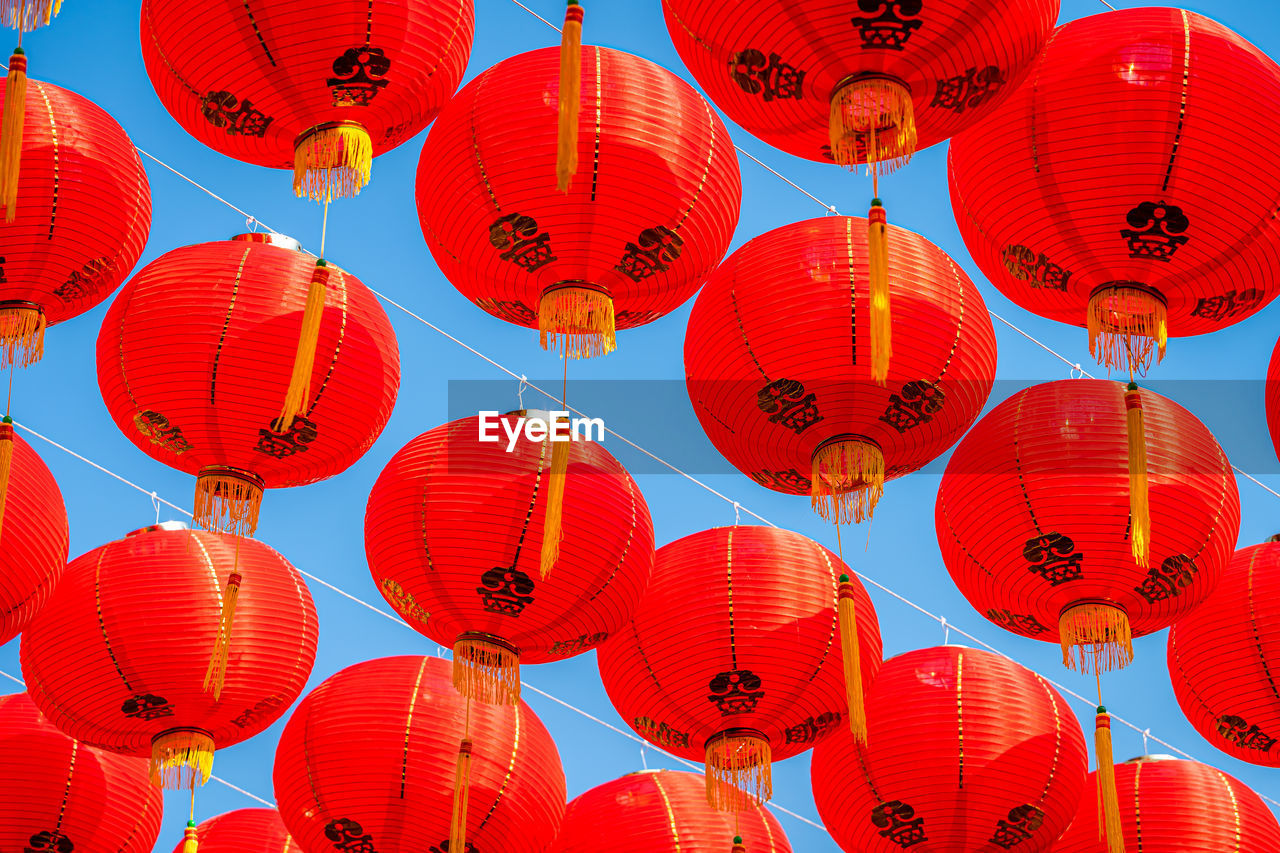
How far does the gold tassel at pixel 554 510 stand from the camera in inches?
173

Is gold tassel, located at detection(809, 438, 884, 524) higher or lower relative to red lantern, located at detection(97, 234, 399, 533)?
lower

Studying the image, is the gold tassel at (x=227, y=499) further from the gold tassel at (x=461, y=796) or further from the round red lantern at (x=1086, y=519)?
the round red lantern at (x=1086, y=519)

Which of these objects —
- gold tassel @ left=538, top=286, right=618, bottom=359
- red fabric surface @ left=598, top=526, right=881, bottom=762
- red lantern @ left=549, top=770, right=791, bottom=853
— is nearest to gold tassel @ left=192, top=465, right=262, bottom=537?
gold tassel @ left=538, top=286, right=618, bottom=359

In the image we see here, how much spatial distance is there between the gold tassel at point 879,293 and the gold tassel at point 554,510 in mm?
853

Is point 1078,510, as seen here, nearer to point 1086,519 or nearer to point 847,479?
point 1086,519

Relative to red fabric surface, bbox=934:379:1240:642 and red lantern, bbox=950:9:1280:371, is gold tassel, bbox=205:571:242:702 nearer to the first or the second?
red fabric surface, bbox=934:379:1240:642

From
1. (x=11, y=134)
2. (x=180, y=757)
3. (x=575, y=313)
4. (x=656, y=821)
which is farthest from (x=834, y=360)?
(x=180, y=757)

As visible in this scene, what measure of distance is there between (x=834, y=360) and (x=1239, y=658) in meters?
1.83

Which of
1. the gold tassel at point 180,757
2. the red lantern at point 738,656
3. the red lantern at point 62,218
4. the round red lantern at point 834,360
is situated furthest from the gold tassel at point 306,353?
the red lantern at point 738,656

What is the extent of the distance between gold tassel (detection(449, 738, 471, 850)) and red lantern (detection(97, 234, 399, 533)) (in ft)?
2.92

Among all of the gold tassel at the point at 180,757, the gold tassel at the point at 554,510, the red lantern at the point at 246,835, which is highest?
the gold tassel at the point at 554,510

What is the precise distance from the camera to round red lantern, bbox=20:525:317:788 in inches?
196

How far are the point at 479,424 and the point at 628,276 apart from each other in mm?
675

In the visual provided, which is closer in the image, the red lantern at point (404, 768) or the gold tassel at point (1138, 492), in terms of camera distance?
the gold tassel at point (1138, 492)
